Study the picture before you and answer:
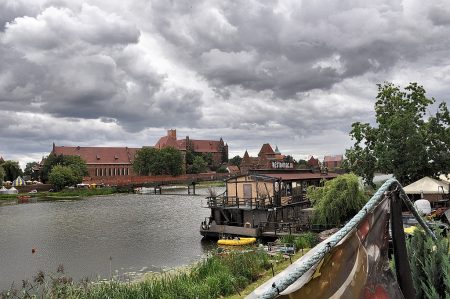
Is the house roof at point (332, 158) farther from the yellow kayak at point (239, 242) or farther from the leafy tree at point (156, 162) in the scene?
the yellow kayak at point (239, 242)

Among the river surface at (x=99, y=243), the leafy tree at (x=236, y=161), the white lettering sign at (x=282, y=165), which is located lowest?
the river surface at (x=99, y=243)

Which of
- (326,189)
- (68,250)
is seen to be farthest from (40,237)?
(326,189)

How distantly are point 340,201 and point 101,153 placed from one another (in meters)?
131

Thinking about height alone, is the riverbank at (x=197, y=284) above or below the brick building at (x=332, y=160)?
below

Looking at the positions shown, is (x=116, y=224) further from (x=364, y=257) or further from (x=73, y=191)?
(x=73, y=191)

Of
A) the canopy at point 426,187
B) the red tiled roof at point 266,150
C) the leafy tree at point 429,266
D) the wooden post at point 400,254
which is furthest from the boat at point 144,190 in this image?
the wooden post at point 400,254

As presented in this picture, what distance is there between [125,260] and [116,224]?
17.3 m

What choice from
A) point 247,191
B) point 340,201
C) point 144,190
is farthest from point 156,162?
point 340,201

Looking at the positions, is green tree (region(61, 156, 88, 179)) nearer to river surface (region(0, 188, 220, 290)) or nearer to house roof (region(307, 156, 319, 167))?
river surface (region(0, 188, 220, 290))

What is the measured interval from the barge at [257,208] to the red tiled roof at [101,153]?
113 m

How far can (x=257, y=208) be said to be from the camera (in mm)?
32875

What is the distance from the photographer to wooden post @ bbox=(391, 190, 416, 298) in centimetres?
343

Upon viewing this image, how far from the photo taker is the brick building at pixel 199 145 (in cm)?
16355

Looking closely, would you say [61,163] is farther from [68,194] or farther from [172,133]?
[172,133]
